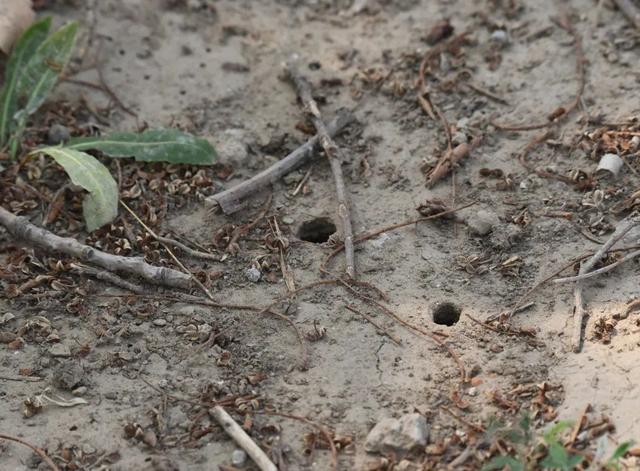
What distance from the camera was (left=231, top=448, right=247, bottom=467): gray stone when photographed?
342cm

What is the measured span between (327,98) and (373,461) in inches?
95.9

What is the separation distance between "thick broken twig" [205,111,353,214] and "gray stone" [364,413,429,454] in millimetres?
1538

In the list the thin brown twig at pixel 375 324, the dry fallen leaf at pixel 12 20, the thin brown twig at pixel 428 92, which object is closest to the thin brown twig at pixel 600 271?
the thin brown twig at pixel 375 324

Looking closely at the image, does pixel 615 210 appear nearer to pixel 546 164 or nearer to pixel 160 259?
pixel 546 164

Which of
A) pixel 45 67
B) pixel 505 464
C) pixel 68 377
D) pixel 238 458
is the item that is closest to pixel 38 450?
pixel 68 377

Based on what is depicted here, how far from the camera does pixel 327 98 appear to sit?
206 inches

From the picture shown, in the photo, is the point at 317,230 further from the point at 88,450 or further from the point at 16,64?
the point at 16,64

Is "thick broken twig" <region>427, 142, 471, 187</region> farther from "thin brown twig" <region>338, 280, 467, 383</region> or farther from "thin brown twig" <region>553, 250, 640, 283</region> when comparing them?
"thin brown twig" <region>553, 250, 640, 283</region>

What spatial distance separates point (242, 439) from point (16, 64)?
272 cm

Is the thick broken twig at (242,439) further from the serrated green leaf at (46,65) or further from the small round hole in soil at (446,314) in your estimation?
the serrated green leaf at (46,65)

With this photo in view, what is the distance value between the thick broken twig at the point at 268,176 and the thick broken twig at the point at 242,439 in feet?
4.12

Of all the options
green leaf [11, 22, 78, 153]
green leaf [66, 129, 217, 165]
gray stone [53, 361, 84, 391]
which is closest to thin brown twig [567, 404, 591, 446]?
gray stone [53, 361, 84, 391]

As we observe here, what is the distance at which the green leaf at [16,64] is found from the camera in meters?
4.98

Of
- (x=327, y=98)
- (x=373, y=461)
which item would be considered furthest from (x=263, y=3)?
(x=373, y=461)
